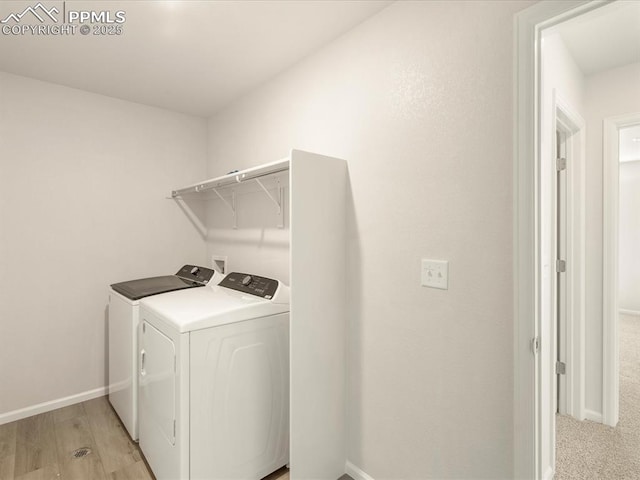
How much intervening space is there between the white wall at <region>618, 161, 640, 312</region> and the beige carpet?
377 cm

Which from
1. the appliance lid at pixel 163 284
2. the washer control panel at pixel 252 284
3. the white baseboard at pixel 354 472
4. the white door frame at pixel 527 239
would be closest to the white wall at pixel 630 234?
the white door frame at pixel 527 239

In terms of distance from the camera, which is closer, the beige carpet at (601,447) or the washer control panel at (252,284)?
the beige carpet at (601,447)

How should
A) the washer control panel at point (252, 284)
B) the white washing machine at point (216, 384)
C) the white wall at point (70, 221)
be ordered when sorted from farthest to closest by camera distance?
the white wall at point (70, 221), the washer control panel at point (252, 284), the white washing machine at point (216, 384)

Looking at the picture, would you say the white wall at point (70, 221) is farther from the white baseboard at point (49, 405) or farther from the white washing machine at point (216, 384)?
the white washing machine at point (216, 384)

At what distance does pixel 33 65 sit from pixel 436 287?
2.81 m

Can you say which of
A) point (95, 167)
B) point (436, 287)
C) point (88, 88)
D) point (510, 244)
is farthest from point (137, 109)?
point (510, 244)

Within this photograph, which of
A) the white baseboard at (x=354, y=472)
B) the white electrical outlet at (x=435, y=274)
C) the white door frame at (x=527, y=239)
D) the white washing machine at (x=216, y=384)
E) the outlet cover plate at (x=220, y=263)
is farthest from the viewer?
the outlet cover plate at (x=220, y=263)

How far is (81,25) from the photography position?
5.74 feet

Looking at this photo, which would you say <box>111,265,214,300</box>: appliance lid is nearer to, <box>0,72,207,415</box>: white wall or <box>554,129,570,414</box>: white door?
<box>0,72,207,415</box>: white wall

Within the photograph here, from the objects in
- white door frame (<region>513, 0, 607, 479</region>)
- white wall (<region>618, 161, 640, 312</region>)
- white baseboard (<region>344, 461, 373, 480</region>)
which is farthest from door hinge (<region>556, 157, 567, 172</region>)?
white wall (<region>618, 161, 640, 312</region>)

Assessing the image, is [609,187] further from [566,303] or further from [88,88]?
[88,88]

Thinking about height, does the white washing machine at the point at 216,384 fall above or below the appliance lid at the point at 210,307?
below

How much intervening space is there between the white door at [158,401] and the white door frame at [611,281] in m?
2.67

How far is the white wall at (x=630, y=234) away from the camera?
5.22 metres
